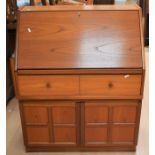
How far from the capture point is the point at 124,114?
6.28ft

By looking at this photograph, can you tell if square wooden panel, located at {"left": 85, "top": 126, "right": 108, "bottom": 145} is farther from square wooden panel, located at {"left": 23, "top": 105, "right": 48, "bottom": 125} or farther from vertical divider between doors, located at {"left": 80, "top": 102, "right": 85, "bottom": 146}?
square wooden panel, located at {"left": 23, "top": 105, "right": 48, "bottom": 125}

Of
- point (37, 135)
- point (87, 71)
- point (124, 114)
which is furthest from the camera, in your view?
point (37, 135)

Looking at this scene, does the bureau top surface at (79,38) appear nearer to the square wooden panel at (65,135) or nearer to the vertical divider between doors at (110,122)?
the vertical divider between doors at (110,122)

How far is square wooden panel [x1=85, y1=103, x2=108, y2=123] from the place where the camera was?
6.21 feet

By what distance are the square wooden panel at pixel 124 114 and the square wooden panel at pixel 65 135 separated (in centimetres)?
34

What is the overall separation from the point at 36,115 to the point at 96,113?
1.51 feet

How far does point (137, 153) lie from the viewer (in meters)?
2.04

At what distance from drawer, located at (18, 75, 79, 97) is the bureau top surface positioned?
85mm

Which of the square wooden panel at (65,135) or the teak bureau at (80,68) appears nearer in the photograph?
the teak bureau at (80,68)

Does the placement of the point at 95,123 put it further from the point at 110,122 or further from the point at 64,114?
the point at 64,114

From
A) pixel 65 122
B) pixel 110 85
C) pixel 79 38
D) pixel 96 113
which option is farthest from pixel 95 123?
pixel 79 38

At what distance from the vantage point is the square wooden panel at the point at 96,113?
1893mm

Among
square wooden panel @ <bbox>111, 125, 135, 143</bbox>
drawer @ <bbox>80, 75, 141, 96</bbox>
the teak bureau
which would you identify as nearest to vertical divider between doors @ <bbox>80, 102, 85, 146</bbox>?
the teak bureau

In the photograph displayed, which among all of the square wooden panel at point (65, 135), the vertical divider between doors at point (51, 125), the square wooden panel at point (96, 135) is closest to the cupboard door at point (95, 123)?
the square wooden panel at point (96, 135)
